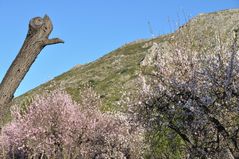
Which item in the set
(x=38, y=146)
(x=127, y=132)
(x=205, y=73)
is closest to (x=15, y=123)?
(x=38, y=146)

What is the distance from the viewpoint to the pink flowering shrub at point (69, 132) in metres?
31.9

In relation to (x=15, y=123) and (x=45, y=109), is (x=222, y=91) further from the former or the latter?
(x=15, y=123)

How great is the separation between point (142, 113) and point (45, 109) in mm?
20780

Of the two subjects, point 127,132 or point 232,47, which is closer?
point 232,47

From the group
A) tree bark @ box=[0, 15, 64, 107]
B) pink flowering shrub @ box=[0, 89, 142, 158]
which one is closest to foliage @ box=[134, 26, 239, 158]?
tree bark @ box=[0, 15, 64, 107]

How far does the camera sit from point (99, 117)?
36.1 metres

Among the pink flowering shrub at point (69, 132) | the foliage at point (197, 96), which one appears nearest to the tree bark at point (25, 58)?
the foliage at point (197, 96)

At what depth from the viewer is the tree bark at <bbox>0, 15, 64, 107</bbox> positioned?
7.41 meters

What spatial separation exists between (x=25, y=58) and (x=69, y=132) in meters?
29.3

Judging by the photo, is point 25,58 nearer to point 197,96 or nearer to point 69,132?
point 197,96

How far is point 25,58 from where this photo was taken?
7.45 metres

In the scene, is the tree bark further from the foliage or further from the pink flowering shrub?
the pink flowering shrub

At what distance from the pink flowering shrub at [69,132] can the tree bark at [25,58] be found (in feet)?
75.7

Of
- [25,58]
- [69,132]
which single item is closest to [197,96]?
[25,58]
